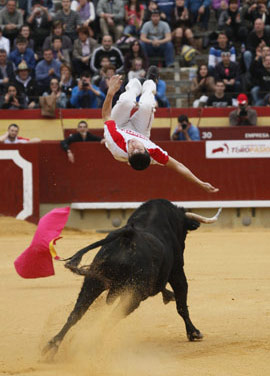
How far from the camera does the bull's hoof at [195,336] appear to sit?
18.9 ft

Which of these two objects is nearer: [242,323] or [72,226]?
[242,323]

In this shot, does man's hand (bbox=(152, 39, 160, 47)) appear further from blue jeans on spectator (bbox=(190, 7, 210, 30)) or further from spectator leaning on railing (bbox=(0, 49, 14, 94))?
spectator leaning on railing (bbox=(0, 49, 14, 94))

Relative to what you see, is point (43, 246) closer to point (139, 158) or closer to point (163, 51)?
point (139, 158)

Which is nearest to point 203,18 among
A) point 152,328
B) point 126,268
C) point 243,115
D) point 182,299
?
point 243,115

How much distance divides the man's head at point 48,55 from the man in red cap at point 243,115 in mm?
3232

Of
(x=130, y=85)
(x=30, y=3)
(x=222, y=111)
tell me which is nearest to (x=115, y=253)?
(x=130, y=85)

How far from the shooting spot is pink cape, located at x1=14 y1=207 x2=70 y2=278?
521 centimetres

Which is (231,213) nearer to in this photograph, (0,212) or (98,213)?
(98,213)

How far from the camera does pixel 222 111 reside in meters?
13.8

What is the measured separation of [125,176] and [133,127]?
226 inches

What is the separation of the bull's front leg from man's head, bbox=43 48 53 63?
894cm

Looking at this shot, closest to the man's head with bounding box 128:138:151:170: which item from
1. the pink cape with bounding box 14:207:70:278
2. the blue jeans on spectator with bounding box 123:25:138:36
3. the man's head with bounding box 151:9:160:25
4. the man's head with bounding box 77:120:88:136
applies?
the pink cape with bounding box 14:207:70:278

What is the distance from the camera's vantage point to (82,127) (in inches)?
498

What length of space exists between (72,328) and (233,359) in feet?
3.47
